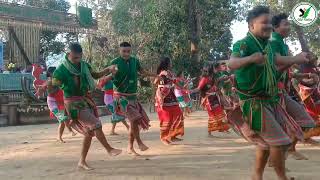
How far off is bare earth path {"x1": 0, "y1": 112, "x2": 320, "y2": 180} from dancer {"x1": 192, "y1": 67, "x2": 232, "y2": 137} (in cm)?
25

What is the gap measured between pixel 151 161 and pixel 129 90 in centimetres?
128

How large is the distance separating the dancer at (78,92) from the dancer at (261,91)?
7.65 ft

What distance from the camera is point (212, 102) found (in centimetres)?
1036

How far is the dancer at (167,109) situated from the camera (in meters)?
8.86

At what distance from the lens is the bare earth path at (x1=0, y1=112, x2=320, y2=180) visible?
5.95 meters

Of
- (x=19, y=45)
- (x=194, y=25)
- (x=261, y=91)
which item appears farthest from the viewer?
(x=19, y=45)

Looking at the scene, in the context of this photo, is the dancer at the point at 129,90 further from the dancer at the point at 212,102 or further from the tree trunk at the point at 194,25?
the tree trunk at the point at 194,25

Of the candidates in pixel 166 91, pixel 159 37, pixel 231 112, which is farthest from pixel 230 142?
pixel 159 37

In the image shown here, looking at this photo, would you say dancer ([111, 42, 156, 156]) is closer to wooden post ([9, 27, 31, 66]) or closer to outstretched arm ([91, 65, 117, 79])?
outstretched arm ([91, 65, 117, 79])

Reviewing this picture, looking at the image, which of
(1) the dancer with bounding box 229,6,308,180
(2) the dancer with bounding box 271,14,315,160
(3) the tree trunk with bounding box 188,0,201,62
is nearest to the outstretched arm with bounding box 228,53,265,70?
(1) the dancer with bounding box 229,6,308,180

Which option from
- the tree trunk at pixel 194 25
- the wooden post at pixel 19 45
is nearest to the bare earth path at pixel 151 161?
the tree trunk at pixel 194 25
